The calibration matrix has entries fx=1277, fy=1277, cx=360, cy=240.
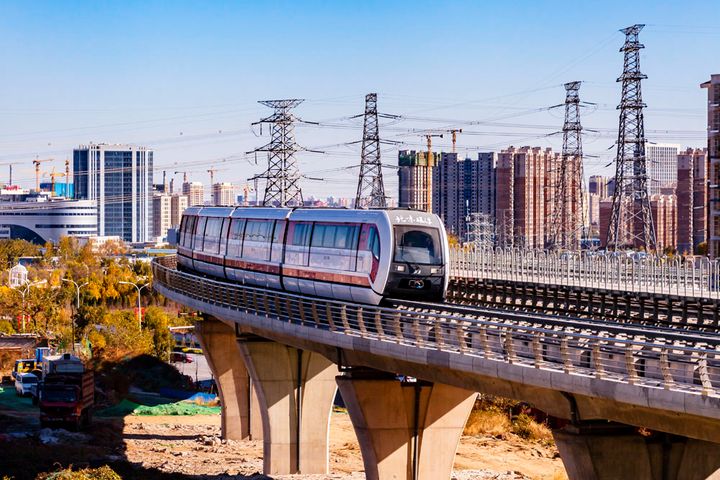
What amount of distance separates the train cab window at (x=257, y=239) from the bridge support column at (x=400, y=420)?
11567 millimetres

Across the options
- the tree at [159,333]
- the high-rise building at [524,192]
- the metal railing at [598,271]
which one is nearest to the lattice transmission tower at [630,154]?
the metal railing at [598,271]

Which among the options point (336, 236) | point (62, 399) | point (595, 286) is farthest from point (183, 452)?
point (595, 286)

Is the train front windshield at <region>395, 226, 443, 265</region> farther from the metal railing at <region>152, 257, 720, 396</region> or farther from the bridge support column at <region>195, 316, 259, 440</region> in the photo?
the bridge support column at <region>195, 316, 259, 440</region>

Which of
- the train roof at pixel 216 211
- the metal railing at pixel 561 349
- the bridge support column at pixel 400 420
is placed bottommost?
the bridge support column at pixel 400 420

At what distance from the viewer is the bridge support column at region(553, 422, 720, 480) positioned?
2120 centimetres

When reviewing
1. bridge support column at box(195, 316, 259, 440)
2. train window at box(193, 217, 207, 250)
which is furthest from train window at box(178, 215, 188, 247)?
bridge support column at box(195, 316, 259, 440)

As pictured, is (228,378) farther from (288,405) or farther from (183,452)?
(288,405)

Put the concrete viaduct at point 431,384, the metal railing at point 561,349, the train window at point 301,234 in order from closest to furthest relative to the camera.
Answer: the metal railing at point 561,349
the concrete viaduct at point 431,384
the train window at point 301,234

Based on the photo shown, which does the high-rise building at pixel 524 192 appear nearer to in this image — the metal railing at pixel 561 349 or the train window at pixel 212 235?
the train window at pixel 212 235

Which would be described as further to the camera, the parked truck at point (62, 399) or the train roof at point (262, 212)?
the parked truck at point (62, 399)

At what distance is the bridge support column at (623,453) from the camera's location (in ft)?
69.6

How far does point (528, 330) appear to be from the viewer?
21.7m

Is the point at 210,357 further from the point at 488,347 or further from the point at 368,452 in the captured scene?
the point at 488,347

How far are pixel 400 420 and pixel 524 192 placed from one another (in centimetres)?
14455
